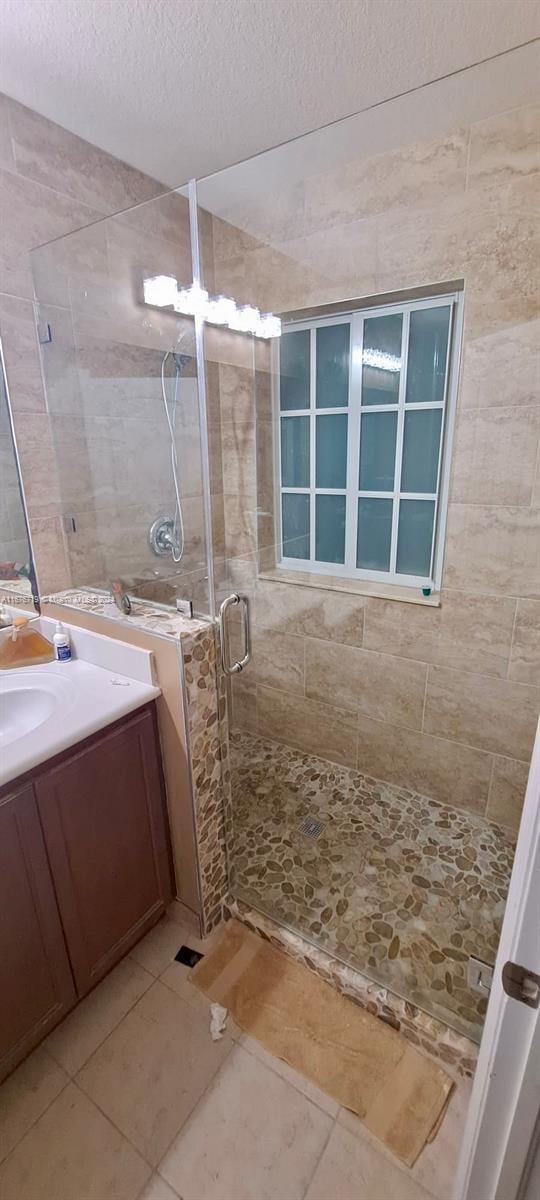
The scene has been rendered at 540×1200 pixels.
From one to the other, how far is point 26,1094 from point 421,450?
7.73 feet

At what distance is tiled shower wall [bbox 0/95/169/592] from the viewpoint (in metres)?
1.46

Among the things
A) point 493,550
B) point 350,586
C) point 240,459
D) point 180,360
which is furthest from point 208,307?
point 493,550

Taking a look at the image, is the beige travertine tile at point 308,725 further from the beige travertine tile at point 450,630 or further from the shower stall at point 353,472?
the beige travertine tile at point 450,630

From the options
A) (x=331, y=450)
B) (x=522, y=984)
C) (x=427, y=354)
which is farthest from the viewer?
(x=331, y=450)

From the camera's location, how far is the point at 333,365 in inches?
81.8

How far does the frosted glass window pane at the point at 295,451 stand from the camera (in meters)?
2.21

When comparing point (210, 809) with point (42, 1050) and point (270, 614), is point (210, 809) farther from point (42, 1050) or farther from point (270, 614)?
point (270, 614)

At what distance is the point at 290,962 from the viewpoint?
5.05 ft

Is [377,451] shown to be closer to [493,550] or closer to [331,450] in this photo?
[331,450]

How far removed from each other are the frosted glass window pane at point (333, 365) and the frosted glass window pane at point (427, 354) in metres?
0.28

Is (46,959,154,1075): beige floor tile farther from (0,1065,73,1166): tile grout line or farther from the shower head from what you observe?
the shower head

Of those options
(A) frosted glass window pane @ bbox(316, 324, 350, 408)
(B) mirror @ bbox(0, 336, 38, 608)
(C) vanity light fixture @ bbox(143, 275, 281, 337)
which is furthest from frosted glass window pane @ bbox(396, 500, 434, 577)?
(B) mirror @ bbox(0, 336, 38, 608)

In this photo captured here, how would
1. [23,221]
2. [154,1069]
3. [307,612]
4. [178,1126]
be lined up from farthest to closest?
[307,612], [23,221], [154,1069], [178,1126]

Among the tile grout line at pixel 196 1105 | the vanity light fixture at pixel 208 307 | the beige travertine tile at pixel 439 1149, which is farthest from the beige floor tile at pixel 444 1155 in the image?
the vanity light fixture at pixel 208 307
